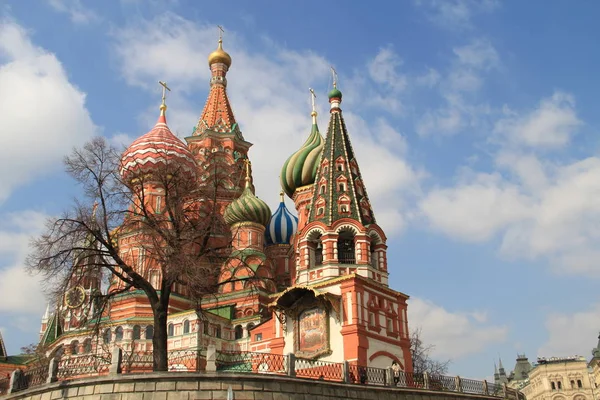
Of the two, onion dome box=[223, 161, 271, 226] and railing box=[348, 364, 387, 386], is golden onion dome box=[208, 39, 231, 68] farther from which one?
railing box=[348, 364, 387, 386]

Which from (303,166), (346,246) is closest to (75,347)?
(346,246)

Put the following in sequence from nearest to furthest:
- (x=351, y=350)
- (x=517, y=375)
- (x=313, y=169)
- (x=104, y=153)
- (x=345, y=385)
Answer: (x=345, y=385) < (x=104, y=153) < (x=351, y=350) < (x=313, y=169) < (x=517, y=375)

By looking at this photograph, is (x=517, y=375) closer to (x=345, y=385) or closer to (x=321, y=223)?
(x=321, y=223)

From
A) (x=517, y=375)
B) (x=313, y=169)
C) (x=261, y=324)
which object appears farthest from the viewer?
(x=517, y=375)

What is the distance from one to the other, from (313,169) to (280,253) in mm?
5900

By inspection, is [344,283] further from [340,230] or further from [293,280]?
[293,280]

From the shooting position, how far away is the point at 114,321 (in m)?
31.7

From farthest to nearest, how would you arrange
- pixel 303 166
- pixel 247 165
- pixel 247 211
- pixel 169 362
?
pixel 247 165, pixel 303 166, pixel 247 211, pixel 169 362

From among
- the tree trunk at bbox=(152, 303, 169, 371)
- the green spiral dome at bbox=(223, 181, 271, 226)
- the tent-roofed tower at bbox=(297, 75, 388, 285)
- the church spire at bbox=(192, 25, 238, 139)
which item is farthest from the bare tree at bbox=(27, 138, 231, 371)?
the church spire at bbox=(192, 25, 238, 139)

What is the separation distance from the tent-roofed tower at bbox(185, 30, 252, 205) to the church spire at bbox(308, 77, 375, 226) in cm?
1235

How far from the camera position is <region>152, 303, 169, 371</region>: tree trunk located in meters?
16.1

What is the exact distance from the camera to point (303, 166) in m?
39.7

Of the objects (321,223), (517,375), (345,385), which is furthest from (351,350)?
(517,375)

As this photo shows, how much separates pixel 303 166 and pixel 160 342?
24372mm
